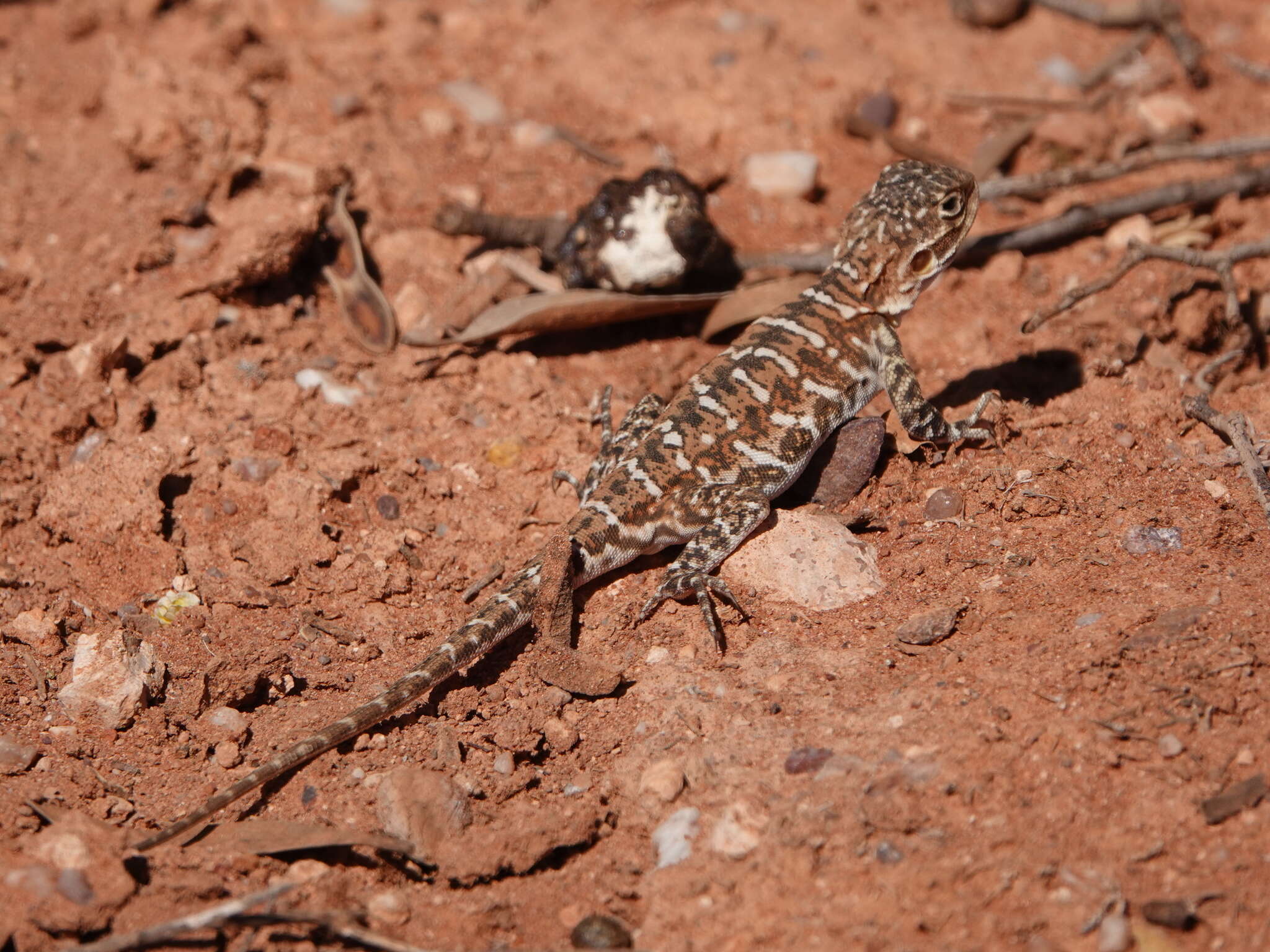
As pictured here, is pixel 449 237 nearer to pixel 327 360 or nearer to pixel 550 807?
pixel 327 360

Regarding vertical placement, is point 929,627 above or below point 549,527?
above

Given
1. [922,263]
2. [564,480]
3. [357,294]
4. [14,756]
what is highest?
[922,263]

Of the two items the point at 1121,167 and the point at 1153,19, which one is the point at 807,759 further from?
the point at 1153,19

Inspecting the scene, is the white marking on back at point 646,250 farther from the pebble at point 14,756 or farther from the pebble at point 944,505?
the pebble at point 14,756

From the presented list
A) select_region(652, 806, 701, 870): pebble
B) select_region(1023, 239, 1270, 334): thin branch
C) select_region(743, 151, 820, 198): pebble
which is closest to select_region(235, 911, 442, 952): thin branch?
select_region(652, 806, 701, 870): pebble

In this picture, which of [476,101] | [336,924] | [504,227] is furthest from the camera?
[476,101]

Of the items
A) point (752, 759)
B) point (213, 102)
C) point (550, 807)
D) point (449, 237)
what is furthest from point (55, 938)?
point (213, 102)

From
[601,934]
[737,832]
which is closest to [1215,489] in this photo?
[737,832]
